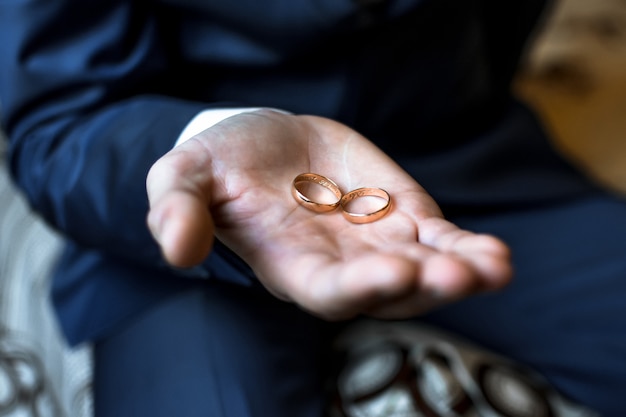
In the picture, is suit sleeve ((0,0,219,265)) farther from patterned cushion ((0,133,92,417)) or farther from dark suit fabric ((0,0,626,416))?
patterned cushion ((0,133,92,417))

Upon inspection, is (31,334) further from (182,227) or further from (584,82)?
(584,82)

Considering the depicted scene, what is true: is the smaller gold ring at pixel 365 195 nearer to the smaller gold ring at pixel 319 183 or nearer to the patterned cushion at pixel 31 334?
the smaller gold ring at pixel 319 183

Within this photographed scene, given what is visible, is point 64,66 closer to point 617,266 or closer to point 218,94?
point 218,94

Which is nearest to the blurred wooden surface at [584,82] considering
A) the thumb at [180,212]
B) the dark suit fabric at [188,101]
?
the dark suit fabric at [188,101]

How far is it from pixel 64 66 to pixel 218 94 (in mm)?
120

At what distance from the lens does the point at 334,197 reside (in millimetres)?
368

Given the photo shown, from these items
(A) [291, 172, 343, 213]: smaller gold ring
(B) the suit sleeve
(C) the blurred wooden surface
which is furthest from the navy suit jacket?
(C) the blurred wooden surface

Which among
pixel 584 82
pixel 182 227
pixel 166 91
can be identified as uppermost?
pixel 182 227

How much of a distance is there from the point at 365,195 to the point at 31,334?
36 centimetres

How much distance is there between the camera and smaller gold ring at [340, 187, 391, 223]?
1.15ft

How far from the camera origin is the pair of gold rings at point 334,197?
0.35m

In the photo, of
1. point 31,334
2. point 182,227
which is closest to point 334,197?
point 182,227

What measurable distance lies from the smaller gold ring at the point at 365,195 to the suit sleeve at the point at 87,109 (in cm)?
13

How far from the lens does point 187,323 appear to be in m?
0.50
